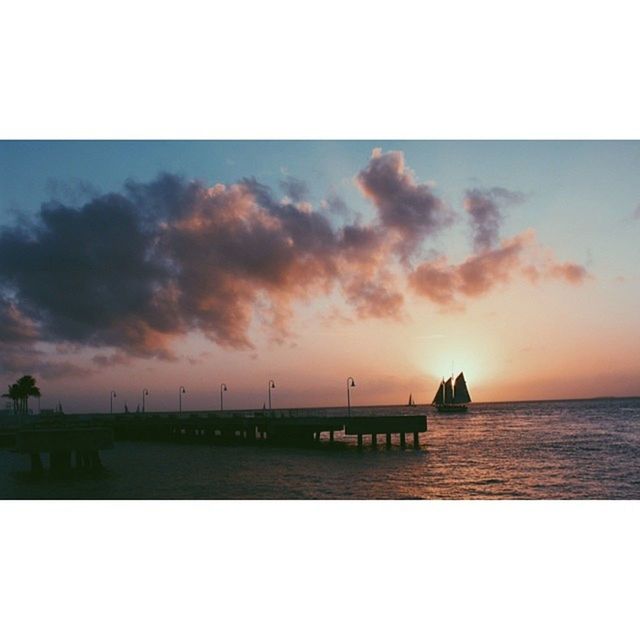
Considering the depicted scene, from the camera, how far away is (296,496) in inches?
1340

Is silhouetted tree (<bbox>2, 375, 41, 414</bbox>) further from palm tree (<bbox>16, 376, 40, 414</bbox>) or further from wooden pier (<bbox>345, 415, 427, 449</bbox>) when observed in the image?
wooden pier (<bbox>345, 415, 427, 449</bbox>)

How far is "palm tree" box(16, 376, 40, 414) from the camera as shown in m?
132

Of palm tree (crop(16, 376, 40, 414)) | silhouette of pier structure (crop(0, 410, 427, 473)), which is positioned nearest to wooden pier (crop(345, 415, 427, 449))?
silhouette of pier structure (crop(0, 410, 427, 473))

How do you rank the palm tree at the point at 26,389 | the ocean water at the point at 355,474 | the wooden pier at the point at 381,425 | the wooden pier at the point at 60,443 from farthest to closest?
the palm tree at the point at 26,389, the wooden pier at the point at 381,425, the wooden pier at the point at 60,443, the ocean water at the point at 355,474

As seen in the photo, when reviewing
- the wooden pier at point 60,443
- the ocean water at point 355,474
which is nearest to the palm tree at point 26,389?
the ocean water at point 355,474

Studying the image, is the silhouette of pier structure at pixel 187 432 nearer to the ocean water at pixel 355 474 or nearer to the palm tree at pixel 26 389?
the ocean water at pixel 355 474

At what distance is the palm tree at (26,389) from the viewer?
132 m

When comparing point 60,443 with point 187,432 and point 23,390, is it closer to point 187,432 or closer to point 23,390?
point 187,432

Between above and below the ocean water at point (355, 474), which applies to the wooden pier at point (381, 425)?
above

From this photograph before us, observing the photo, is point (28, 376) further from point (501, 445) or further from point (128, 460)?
point (501, 445)

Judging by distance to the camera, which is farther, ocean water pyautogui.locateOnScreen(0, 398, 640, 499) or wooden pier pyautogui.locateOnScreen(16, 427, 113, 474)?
wooden pier pyautogui.locateOnScreen(16, 427, 113, 474)
